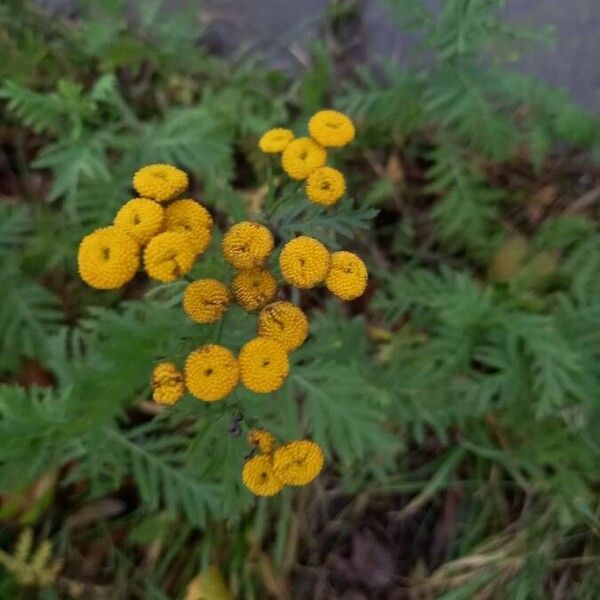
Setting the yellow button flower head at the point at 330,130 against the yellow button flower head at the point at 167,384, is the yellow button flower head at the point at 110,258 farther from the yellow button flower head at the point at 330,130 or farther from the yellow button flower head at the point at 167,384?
the yellow button flower head at the point at 330,130

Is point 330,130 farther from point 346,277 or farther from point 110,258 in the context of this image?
point 110,258

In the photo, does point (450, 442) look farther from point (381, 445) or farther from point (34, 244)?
point (34, 244)

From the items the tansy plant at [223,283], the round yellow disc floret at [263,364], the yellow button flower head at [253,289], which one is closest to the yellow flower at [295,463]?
the tansy plant at [223,283]

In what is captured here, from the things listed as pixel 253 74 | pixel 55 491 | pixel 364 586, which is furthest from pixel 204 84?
pixel 364 586

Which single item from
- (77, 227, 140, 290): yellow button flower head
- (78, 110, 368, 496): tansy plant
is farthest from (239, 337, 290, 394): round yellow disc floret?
(77, 227, 140, 290): yellow button flower head

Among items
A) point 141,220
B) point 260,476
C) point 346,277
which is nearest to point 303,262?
point 346,277
